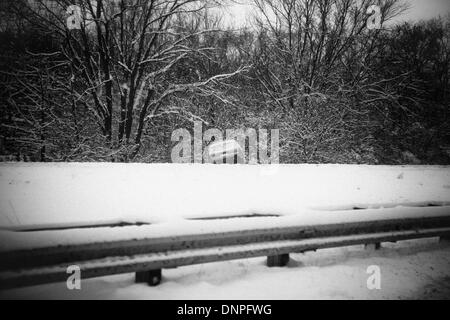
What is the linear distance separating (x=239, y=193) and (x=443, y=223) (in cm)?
277

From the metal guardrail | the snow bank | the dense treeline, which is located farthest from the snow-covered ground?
the dense treeline

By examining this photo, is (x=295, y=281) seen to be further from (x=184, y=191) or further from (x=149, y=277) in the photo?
(x=184, y=191)

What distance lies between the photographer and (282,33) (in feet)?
61.2

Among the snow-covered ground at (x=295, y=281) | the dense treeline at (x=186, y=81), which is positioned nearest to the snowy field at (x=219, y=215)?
the snow-covered ground at (x=295, y=281)

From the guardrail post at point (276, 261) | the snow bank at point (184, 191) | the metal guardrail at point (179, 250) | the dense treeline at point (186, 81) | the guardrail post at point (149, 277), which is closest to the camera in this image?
the metal guardrail at point (179, 250)

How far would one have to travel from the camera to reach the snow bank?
3.71 meters

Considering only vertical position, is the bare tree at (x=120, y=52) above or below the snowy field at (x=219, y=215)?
above

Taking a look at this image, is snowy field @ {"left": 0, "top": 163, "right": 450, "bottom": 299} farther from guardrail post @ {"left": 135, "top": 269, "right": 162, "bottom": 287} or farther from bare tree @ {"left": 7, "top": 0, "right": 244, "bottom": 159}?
bare tree @ {"left": 7, "top": 0, "right": 244, "bottom": 159}

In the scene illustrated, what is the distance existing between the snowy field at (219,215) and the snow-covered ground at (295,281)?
0.4 inches

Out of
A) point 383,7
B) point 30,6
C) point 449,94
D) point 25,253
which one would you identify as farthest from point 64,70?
point 449,94

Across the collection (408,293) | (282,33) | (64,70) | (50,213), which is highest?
(282,33)

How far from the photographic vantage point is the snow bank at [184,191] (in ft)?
12.2

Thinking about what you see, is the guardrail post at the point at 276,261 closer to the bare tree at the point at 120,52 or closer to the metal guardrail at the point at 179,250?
the metal guardrail at the point at 179,250
